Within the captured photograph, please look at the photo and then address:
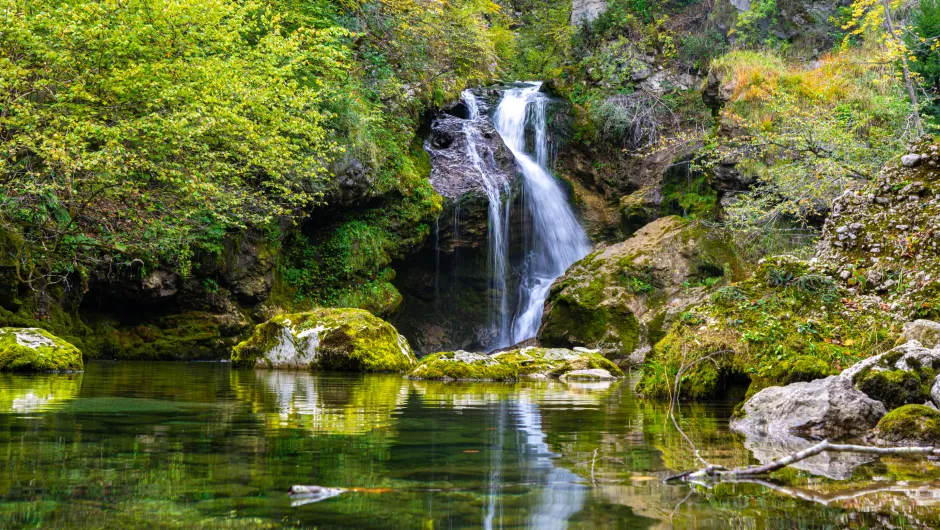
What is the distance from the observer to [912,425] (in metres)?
4.69

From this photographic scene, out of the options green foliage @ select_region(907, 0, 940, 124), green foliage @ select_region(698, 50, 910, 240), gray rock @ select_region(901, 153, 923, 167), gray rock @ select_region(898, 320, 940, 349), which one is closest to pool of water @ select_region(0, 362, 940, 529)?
gray rock @ select_region(898, 320, 940, 349)

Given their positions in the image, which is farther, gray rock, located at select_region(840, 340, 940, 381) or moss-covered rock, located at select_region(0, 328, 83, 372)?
moss-covered rock, located at select_region(0, 328, 83, 372)

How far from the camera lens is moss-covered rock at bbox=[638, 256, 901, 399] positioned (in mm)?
7344

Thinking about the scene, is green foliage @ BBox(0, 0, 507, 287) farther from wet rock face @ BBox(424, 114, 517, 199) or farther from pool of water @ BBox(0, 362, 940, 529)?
pool of water @ BBox(0, 362, 940, 529)

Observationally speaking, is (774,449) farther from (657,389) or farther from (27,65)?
(27,65)

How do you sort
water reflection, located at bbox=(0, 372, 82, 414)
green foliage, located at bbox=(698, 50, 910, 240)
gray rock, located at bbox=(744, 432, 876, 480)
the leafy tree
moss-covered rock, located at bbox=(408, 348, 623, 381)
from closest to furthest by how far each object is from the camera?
gray rock, located at bbox=(744, 432, 876, 480) < water reflection, located at bbox=(0, 372, 82, 414) < moss-covered rock, located at bbox=(408, 348, 623, 381) < the leafy tree < green foliage, located at bbox=(698, 50, 910, 240)

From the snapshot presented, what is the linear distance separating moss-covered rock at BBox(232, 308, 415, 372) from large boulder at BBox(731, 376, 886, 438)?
9166 mm

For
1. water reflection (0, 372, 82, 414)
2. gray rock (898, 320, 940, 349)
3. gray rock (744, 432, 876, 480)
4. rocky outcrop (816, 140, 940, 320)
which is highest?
rocky outcrop (816, 140, 940, 320)

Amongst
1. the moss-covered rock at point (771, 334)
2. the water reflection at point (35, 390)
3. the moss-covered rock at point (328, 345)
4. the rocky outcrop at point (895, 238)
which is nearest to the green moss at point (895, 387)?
the moss-covered rock at point (771, 334)

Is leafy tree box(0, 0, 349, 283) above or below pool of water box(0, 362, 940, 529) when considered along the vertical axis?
above

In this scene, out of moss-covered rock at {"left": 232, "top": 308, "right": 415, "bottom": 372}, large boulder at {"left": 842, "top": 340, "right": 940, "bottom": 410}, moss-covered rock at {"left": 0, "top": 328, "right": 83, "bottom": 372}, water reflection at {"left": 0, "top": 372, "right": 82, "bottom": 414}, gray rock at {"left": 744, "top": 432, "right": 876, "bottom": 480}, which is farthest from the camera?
moss-covered rock at {"left": 232, "top": 308, "right": 415, "bottom": 372}

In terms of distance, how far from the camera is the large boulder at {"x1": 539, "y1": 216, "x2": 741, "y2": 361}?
66.4ft

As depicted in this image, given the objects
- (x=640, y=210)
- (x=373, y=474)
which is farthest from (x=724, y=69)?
(x=373, y=474)

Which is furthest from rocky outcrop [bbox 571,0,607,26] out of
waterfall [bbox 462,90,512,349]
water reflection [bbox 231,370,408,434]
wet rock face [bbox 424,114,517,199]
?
water reflection [bbox 231,370,408,434]
